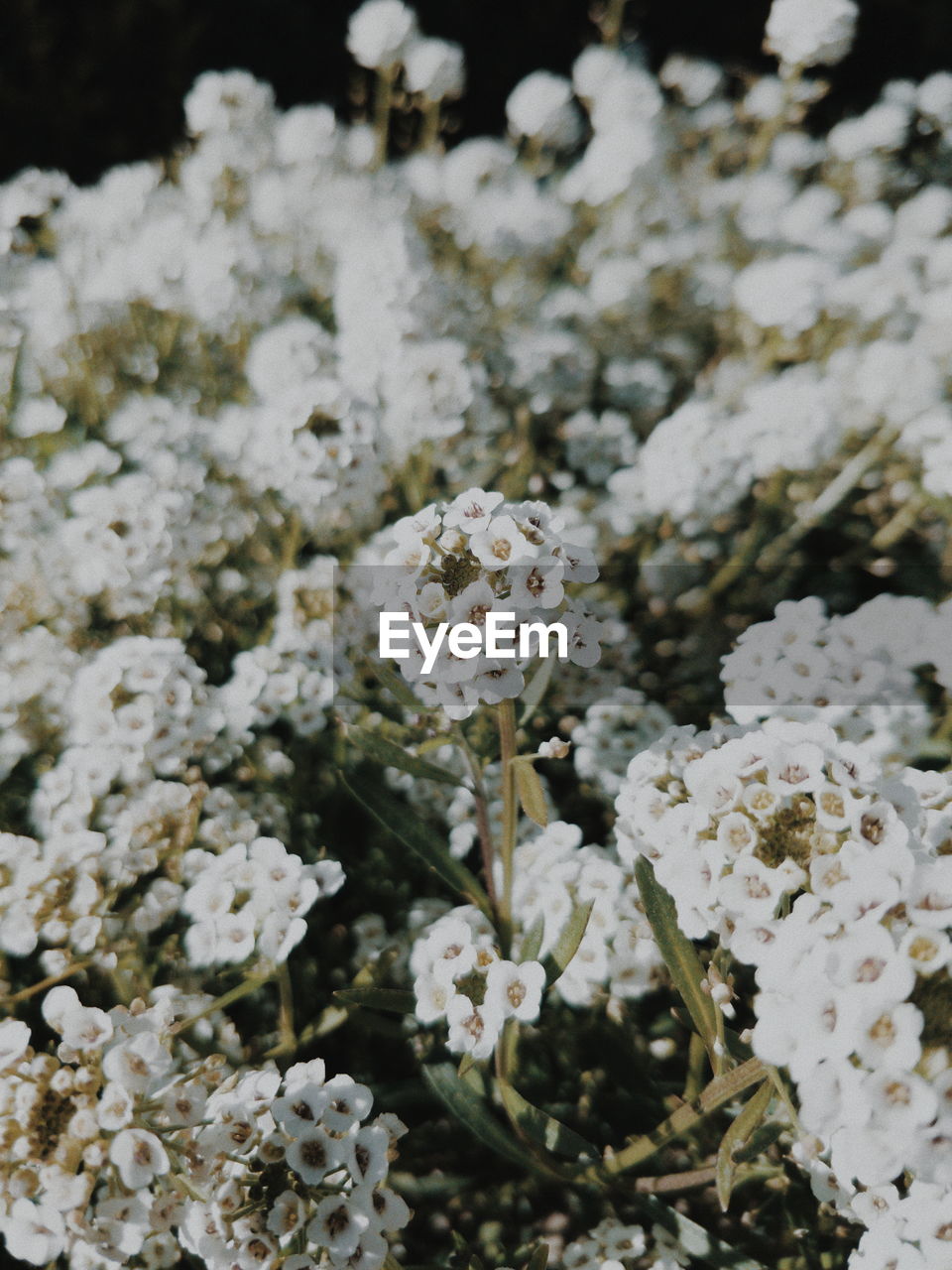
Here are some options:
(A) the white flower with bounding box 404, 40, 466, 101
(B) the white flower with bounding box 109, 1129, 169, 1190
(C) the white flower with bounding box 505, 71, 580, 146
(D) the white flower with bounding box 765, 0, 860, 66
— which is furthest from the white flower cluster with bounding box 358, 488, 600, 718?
(C) the white flower with bounding box 505, 71, 580, 146

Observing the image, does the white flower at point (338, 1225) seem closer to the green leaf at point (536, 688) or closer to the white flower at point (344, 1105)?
the white flower at point (344, 1105)

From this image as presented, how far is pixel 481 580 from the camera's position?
1.50 m

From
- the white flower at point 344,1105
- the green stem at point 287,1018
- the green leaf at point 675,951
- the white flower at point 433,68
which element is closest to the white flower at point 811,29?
the white flower at point 433,68

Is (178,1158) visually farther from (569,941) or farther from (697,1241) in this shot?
(697,1241)

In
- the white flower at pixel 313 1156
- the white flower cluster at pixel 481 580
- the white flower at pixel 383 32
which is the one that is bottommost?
the white flower at pixel 313 1156

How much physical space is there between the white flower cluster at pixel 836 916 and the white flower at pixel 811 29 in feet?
8.30

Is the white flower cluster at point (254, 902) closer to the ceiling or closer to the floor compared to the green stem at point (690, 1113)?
closer to the ceiling

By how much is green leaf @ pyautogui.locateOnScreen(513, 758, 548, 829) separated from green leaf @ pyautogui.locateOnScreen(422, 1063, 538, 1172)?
56cm

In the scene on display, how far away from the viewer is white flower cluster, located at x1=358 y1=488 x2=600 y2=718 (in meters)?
1.50

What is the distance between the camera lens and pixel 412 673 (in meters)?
1.60

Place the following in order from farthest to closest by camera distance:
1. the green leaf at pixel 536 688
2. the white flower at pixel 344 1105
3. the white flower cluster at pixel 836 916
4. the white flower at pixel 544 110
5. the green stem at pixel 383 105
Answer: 1. the white flower at pixel 544 110
2. the green stem at pixel 383 105
3. the green leaf at pixel 536 688
4. the white flower at pixel 344 1105
5. the white flower cluster at pixel 836 916

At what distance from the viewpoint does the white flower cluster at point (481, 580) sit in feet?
4.91

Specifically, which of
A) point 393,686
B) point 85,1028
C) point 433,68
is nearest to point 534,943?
point 393,686

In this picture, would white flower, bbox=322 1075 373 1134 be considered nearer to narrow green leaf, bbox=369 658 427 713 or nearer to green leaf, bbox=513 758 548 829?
green leaf, bbox=513 758 548 829
